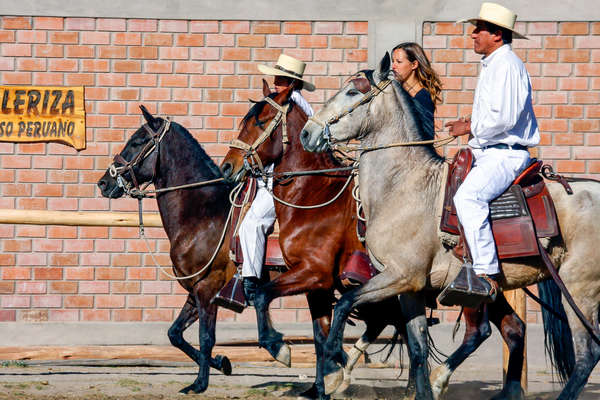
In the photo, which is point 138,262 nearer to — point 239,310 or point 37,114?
point 37,114

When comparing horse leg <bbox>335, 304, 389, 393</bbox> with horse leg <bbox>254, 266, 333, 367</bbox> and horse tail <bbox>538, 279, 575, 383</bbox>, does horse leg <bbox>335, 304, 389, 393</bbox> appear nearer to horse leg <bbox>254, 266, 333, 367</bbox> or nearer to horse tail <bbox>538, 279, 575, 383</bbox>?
horse leg <bbox>254, 266, 333, 367</bbox>

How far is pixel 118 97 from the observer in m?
10.8

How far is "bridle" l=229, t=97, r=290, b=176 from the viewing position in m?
7.27

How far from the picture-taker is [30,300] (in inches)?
417

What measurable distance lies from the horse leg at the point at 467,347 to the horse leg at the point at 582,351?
2.96 ft

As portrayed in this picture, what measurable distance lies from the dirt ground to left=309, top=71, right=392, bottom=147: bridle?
2492 mm

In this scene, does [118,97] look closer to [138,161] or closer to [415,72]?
[138,161]

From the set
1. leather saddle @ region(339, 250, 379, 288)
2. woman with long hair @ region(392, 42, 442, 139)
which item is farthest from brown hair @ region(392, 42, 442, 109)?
leather saddle @ region(339, 250, 379, 288)

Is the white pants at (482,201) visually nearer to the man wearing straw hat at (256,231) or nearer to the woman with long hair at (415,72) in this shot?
the woman with long hair at (415,72)

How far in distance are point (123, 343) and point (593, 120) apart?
598 centimetres

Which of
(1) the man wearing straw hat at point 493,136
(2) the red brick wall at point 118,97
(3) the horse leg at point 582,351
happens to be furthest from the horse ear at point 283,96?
(2) the red brick wall at point 118,97

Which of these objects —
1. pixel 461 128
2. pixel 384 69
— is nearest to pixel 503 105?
pixel 461 128

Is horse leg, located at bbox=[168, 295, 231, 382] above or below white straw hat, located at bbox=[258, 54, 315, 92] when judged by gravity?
below

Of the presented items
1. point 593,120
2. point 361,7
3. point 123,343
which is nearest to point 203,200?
point 123,343
